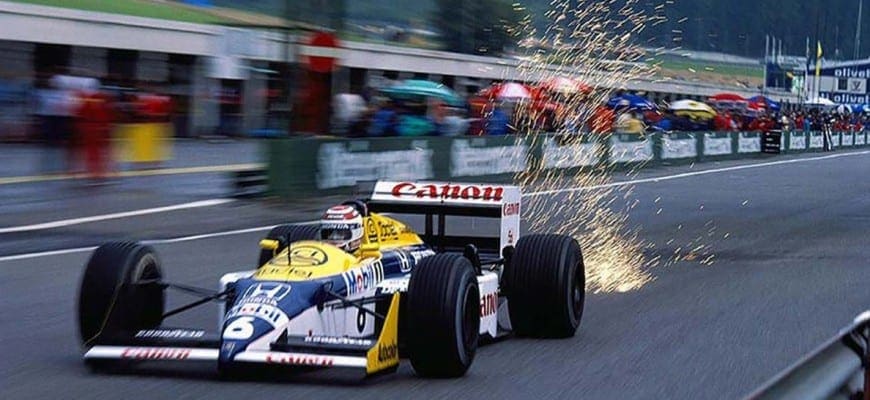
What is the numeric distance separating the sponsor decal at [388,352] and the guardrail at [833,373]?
125 inches

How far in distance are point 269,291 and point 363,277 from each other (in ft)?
2.77

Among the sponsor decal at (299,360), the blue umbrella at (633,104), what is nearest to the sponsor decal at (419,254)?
the sponsor decal at (299,360)

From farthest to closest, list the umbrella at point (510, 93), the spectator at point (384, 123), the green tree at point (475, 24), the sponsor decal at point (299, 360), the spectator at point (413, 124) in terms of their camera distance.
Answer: the green tree at point (475, 24) < the umbrella at point (510, 93) < the spectator at point (413, 124) < the spectator at point (384, 123) < the sponsor decal at point (299, 360)

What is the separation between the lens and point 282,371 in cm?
844

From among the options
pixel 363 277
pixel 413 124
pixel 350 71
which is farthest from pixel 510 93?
pixel 363 277

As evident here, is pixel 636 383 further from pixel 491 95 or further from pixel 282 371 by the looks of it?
pixel 491 95

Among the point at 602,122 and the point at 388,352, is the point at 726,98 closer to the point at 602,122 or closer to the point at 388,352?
the point at 602,122

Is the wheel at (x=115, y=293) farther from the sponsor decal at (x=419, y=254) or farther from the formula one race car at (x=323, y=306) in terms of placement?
the sponsor decal at (x=419, y=254)

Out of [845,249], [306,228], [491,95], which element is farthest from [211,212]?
[491,95]

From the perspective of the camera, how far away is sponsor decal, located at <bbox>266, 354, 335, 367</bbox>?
301 inches

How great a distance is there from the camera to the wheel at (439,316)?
26.8 ft

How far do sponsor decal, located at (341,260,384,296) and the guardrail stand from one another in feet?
11.7

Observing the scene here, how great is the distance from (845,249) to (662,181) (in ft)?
49.2

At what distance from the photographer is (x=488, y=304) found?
9430 millimetres
